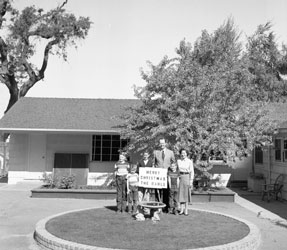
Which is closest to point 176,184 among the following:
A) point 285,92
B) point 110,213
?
point 110,213

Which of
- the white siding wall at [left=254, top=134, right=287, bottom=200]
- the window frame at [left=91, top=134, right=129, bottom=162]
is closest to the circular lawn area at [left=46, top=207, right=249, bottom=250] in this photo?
the white siding wall at [left=254, top=134, right=287, bottom=200]

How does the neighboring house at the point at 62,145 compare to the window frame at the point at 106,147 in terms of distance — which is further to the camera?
the window frame at the point at 106,147

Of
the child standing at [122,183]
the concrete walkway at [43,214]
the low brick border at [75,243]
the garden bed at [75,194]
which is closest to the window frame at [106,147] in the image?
the concrete walkway at [43,214]

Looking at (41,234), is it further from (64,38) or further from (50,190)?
(64,38)

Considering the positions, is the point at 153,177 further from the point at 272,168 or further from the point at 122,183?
the point at 272,168

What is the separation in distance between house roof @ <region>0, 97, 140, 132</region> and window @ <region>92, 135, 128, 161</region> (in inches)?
30.9

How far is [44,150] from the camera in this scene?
57.6 feet

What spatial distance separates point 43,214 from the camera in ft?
34.1

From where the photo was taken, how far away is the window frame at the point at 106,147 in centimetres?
1725

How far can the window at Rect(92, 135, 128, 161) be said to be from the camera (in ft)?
56.6

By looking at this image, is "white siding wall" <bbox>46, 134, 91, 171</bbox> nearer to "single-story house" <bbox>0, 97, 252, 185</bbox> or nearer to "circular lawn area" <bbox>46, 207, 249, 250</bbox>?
"single-story house" <bbox>0, 97, 252, 185</bbox>

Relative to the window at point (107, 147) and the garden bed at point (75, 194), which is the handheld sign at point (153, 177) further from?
the window at point (107, 147)

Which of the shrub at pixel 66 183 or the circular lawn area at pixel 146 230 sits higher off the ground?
the shrub at pixel 66 183

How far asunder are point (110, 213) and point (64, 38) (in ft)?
82.8
